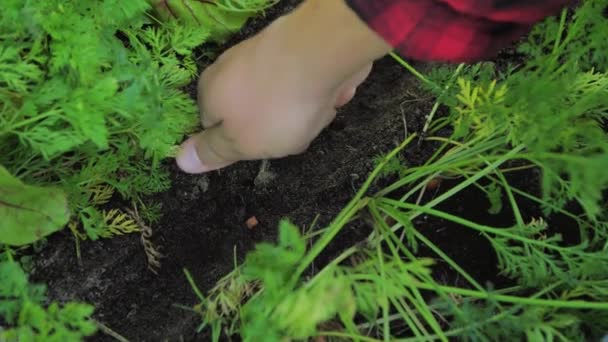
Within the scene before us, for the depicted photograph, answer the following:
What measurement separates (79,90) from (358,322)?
0.63 m

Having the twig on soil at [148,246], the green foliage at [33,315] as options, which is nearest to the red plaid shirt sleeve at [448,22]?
A: the green foliage at [33,315]

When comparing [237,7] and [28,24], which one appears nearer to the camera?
[28,24]

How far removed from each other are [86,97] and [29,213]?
9.0 inches

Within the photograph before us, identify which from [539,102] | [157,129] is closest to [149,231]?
[157,129]

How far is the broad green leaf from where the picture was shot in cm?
98

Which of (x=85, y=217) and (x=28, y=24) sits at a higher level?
(x=28, y=24)

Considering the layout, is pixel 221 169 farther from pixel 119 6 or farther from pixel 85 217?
pixel 119 6

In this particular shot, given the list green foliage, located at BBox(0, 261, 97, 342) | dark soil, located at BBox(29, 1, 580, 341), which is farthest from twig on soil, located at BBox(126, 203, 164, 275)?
green foliage, located at BBox(0, 261, 97, 342)

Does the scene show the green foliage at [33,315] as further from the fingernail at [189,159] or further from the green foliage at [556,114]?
the green foliage at [556,114]

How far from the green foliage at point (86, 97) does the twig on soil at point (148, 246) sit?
0.12ft

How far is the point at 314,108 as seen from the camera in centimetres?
92

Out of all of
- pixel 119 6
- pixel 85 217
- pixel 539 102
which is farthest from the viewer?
Answer: pixel 85 217

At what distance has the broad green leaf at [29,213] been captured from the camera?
0.98m

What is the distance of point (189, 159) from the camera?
3.90ft
